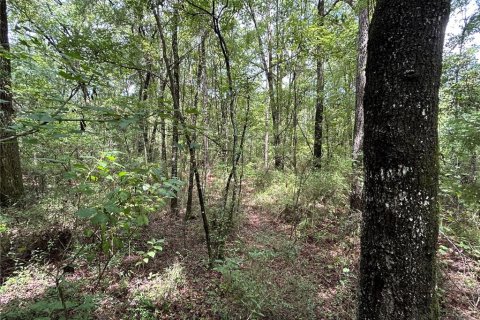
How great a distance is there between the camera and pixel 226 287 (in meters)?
3.30

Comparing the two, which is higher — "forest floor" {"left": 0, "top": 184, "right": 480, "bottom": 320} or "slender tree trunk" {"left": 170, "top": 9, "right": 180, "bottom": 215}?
"slender tree trunk" {"left": 170, "top": 9, "right": 180, "bottom": 215}

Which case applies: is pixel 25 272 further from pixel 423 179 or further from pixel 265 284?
pixel 423 179

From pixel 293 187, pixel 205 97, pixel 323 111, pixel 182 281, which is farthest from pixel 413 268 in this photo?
pixel 323 111

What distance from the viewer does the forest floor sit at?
290 cm

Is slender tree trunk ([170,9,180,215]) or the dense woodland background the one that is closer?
the dense woodland background

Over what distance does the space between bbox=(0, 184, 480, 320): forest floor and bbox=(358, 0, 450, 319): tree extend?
167 cm

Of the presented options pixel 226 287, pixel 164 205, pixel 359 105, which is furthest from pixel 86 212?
pixel 359 105

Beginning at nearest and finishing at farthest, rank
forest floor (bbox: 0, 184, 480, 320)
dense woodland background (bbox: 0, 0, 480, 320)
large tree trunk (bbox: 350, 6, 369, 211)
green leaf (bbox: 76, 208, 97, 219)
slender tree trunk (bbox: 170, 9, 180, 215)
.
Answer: green leaf (bbox: 76, 208, 97, 219)
dense woodland background (bbox: 0, 0, 480, 320)
forest floor (bbox: 0, 184, 480, 320)
slender tree trunk (bbox: 170, 9, 180, 215)
large tree trunk (bbox: 350, 6, 369, 211)

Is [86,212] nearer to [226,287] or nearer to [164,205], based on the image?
[164,205]

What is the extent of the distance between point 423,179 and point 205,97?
5299 mm

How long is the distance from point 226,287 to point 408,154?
293cm

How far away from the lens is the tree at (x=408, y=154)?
1303mm

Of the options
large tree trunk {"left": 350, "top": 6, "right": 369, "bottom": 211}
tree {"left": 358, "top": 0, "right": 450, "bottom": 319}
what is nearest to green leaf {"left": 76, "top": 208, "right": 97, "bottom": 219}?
tree {"left": 358, "top": 0, "right": 450, "bottom": 319}

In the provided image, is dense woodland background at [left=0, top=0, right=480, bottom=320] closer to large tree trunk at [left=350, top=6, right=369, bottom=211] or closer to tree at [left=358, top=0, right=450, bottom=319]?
large tree trunk at [left=350, top=6, right=369, bottom=211]
